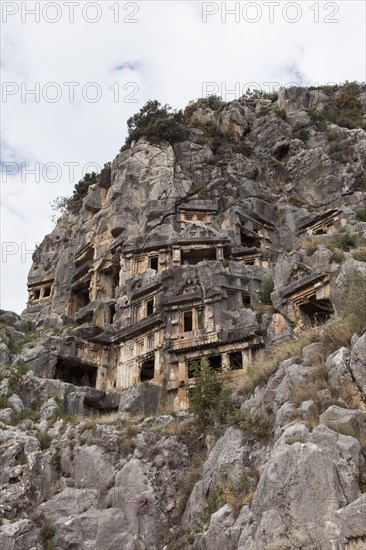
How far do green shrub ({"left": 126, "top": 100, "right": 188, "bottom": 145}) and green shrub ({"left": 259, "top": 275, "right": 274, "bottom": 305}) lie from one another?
22598 mm

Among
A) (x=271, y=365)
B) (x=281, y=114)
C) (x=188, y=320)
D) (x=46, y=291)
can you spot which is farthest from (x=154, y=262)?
(x=271, y=365)

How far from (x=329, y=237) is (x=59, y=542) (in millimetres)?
20988

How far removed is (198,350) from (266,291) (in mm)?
4871

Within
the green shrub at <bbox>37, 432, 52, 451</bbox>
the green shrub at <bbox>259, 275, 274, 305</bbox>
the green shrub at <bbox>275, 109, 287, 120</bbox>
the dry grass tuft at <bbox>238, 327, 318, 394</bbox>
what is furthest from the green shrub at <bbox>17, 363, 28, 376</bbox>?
the green shrub at <bbox>275, 109, 287, 120</bbox>

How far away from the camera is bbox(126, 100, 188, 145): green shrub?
→ 167 ft

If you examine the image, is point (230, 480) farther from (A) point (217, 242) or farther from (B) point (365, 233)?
(A) point (217, 242)

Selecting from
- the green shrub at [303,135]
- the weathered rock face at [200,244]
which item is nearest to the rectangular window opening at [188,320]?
the weathered rock face at [200,244]

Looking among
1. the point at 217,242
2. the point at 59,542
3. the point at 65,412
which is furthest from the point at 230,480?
the point at 217,242

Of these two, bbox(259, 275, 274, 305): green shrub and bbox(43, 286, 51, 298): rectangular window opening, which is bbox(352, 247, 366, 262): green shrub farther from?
bbox(43, 286, 51, 298): rectangular window opening

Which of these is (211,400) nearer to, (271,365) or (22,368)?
(271,365)

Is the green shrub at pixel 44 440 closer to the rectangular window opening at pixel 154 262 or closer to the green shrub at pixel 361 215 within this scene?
the rectangular window opening at pixel 154 262

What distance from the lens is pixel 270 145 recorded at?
174 feet

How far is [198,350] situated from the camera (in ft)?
100

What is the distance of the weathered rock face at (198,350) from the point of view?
1153 centimetres
